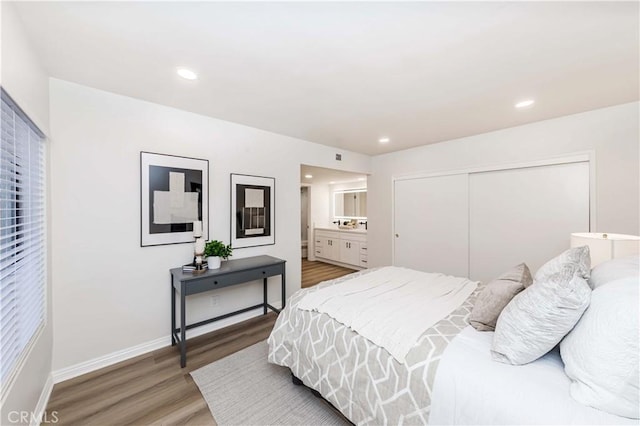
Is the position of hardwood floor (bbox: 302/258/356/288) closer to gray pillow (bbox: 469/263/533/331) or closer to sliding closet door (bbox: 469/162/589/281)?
sliding closet door (bbox: 469/162/589/281)

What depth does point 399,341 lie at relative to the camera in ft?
4.40

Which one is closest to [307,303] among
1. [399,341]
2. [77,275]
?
[399,341]

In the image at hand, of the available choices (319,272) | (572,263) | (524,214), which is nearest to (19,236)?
(572,263)

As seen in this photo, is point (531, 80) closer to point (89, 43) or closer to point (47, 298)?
point (89, 43)

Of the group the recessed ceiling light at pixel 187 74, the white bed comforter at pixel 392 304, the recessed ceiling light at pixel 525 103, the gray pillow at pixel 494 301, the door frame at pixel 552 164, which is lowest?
the white bed comforter at pixel 392 304

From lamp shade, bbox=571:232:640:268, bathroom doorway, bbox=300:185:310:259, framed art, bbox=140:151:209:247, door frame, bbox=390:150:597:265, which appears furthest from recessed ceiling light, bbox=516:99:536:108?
bathroom doorway, bbox=300:185:310:259

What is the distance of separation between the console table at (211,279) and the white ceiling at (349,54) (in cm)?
160

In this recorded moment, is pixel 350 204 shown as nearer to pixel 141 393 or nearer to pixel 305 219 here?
pixel 305 219

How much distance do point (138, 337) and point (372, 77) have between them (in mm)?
3046

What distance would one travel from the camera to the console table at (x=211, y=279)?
2156 mm

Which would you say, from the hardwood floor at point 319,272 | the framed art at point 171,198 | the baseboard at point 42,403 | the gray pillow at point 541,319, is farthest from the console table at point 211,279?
the gray pillow at point 541,319

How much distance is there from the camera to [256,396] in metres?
1.79

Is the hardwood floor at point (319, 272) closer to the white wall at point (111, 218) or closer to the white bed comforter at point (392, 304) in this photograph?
the white wall at point (111, 218)

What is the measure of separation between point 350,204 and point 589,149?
13.9ft
